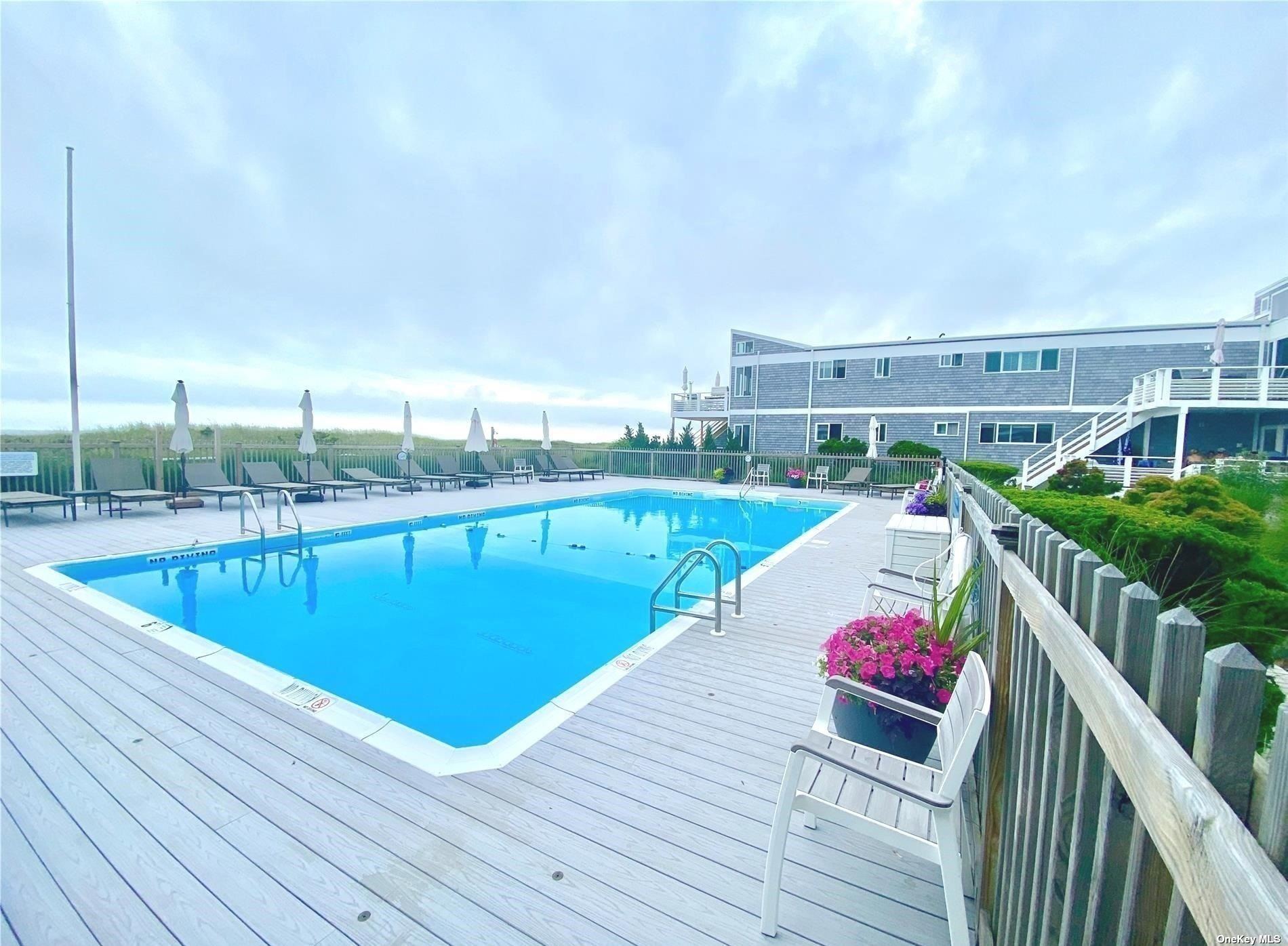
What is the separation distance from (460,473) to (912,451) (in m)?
13.9

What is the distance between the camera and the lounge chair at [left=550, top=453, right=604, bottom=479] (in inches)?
760

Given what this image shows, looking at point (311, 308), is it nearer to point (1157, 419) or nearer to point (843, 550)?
point (843, 550)

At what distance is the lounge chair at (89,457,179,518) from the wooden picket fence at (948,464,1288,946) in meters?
12.5

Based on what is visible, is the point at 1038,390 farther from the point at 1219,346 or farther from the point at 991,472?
the point at 991,472

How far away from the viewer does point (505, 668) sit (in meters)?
4.82

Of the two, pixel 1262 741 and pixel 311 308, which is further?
pixel 311 308

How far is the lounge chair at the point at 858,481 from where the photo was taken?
52.4 feet

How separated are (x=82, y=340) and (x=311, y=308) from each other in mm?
6905

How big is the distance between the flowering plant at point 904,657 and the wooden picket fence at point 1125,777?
58 centimetres

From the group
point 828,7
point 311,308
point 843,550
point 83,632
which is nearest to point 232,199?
point 311,308

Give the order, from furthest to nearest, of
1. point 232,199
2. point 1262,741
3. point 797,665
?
point 232,199
point 797,665
point 1262,741

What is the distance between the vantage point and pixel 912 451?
17.5 metres

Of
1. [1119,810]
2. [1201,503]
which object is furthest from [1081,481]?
[1119,810]

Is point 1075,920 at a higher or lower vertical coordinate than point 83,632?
higher
